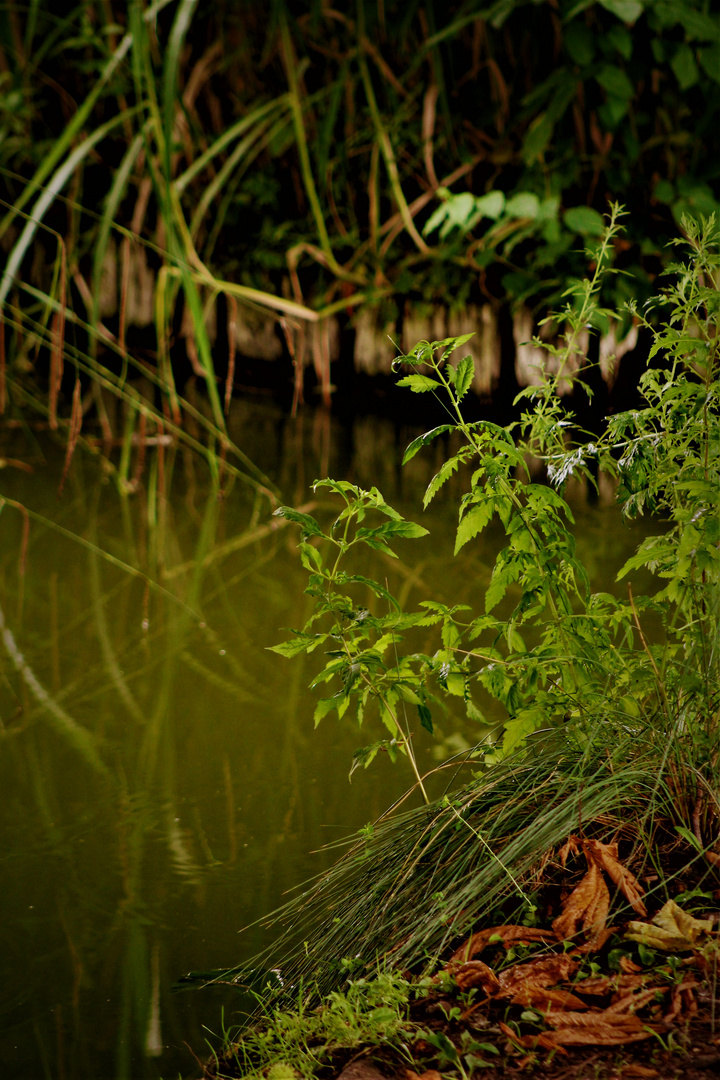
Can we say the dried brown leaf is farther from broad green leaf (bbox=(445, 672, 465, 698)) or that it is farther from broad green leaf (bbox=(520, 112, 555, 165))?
broad green leaf (bbox=(520, 112, 555, 165))

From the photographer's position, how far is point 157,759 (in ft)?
5.93

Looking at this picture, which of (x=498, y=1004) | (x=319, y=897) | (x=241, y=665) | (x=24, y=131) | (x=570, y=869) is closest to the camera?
(x=498, y=1004)

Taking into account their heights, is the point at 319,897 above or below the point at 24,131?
below

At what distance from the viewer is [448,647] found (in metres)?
1.28

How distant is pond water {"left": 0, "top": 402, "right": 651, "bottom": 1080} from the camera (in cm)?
129

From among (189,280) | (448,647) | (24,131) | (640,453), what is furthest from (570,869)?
(24,131)

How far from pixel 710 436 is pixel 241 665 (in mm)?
1181

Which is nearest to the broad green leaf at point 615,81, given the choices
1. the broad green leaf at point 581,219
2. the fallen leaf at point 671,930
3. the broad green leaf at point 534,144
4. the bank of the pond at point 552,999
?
the broad green leaf at point 534,144

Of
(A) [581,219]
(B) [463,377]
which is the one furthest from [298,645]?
(A) [581,219]

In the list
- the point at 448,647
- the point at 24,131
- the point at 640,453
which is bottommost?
the point at 448,647

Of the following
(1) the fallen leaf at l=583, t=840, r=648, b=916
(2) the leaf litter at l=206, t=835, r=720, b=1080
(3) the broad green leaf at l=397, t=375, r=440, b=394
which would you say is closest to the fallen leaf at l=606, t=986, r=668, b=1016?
(2) the leaf litter at l=206, t=835, r=720, b=1080

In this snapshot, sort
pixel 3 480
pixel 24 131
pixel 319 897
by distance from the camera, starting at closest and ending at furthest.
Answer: pixel 319 897 < pixel 3 480 < pixel 24 131

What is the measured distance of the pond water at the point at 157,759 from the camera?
129 cm

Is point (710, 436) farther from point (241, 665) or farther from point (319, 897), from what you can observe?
point (241, 665)
